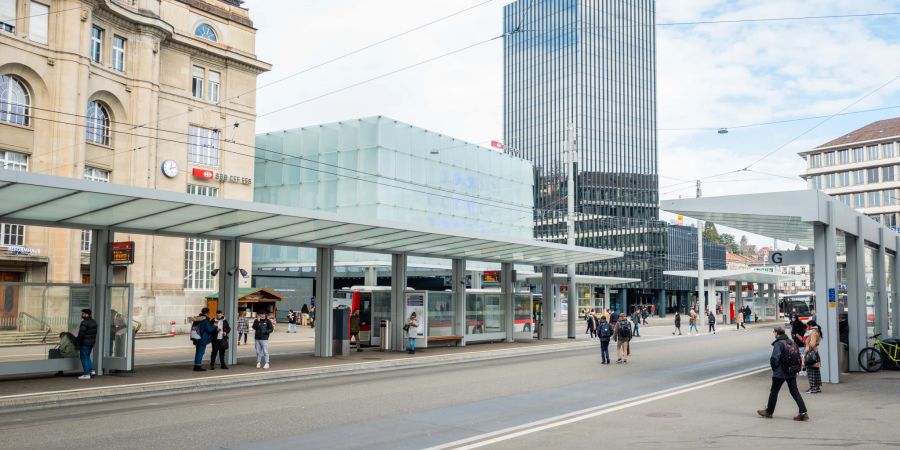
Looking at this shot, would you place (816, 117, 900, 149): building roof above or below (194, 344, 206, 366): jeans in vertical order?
above

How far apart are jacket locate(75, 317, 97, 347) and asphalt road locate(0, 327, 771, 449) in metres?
3.36

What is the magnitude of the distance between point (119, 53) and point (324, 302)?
77.5ft

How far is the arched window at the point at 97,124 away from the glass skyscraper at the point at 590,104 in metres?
82.0

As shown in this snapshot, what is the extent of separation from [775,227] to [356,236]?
1216 centimetres

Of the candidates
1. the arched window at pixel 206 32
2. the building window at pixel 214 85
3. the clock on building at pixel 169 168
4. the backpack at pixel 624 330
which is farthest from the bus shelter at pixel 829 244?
the arched window at pixel 206 32

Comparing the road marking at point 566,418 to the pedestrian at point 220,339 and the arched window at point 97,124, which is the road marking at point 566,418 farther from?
the arched window at point 97,124

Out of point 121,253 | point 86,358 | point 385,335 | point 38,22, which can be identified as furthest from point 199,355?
point 38,22

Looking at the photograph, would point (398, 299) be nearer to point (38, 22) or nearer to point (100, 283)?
point (100, 283)

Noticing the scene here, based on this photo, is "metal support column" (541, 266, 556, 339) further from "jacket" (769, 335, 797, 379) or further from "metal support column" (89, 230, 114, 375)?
"jacket" (769, 335, 797, 379)

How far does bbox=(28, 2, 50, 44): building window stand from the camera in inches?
1326

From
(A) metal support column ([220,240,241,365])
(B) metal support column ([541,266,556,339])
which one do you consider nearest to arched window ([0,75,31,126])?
(A) metal support column ([220,240,241,365])

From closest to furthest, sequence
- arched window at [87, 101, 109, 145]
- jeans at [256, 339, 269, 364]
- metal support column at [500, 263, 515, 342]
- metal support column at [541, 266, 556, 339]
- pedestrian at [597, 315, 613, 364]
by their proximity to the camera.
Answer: jeans at [256, 339, 269, 364]
pedestrian at [597, 315, 613, 364]
metal support column at [500, 263, 515, 342]
metal support column at [541, 266, 556, 339]
arched window at [87, 101, 109, 145]

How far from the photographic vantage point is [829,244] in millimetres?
17234

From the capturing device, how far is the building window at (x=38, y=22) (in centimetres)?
3369
